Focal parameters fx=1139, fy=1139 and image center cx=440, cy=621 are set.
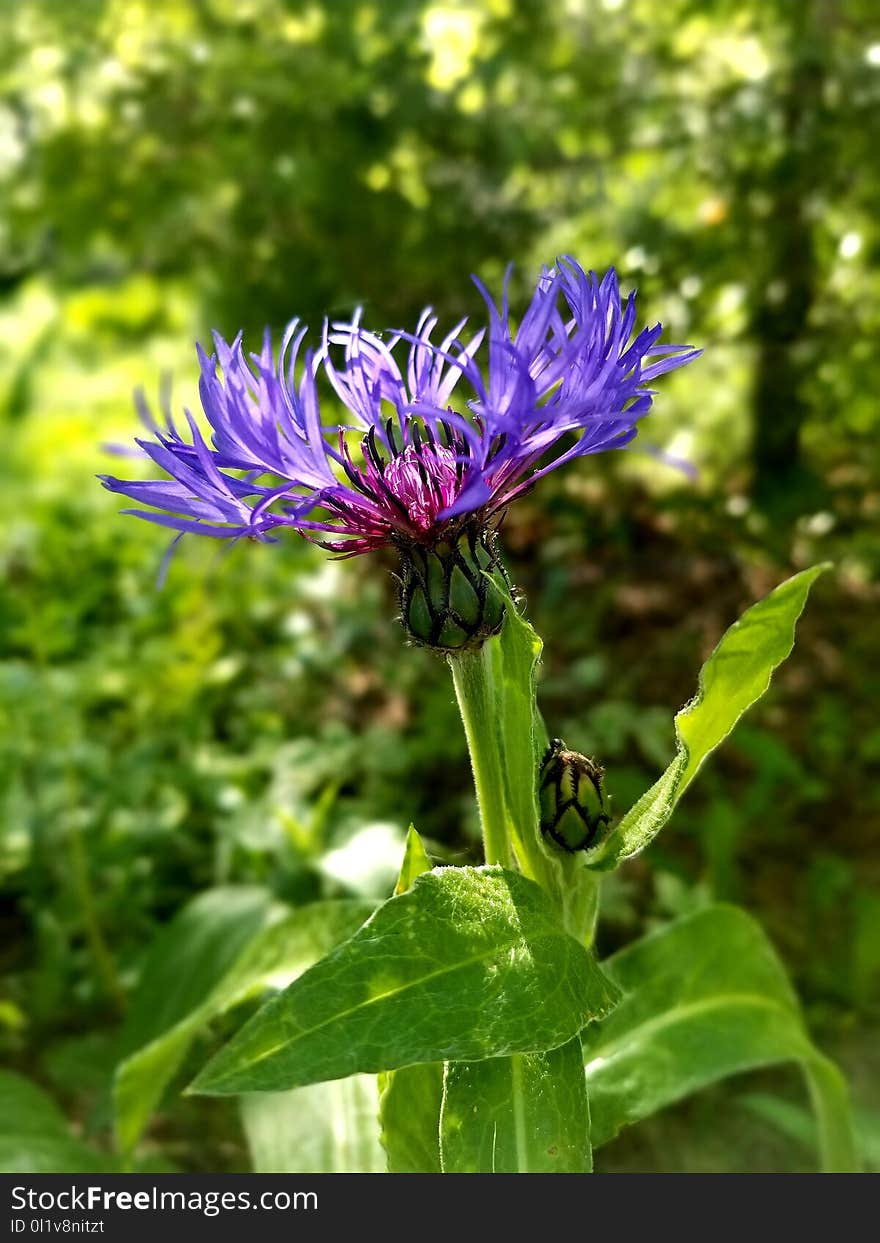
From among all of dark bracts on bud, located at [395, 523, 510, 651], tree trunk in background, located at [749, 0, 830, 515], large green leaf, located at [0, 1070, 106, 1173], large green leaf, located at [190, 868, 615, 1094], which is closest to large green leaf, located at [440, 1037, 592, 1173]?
large green leaf, located at [190, 868, 615, 1094]

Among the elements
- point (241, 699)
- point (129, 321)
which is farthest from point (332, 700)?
point (129, 321)

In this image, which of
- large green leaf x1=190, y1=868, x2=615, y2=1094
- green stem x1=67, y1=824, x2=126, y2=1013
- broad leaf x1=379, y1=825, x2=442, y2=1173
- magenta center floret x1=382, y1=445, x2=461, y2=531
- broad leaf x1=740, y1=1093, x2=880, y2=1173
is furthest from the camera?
green stem x1=67, y1=824, x2=126, y2=1013

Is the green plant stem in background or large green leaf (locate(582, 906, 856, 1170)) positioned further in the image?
the green plant stem in background

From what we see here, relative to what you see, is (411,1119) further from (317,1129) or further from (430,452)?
(430,452)

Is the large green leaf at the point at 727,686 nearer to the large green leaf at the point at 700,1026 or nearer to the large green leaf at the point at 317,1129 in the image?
the large green leaf at the point at 700,1026

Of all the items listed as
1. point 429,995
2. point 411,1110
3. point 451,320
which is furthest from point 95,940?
point 451,320

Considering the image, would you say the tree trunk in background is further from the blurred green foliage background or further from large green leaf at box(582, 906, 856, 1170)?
large green leaf at box(582, 906, 856, 1170)

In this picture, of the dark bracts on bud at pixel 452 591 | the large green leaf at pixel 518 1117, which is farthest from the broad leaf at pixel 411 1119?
the dark bracts on bud at pixel 452 591
